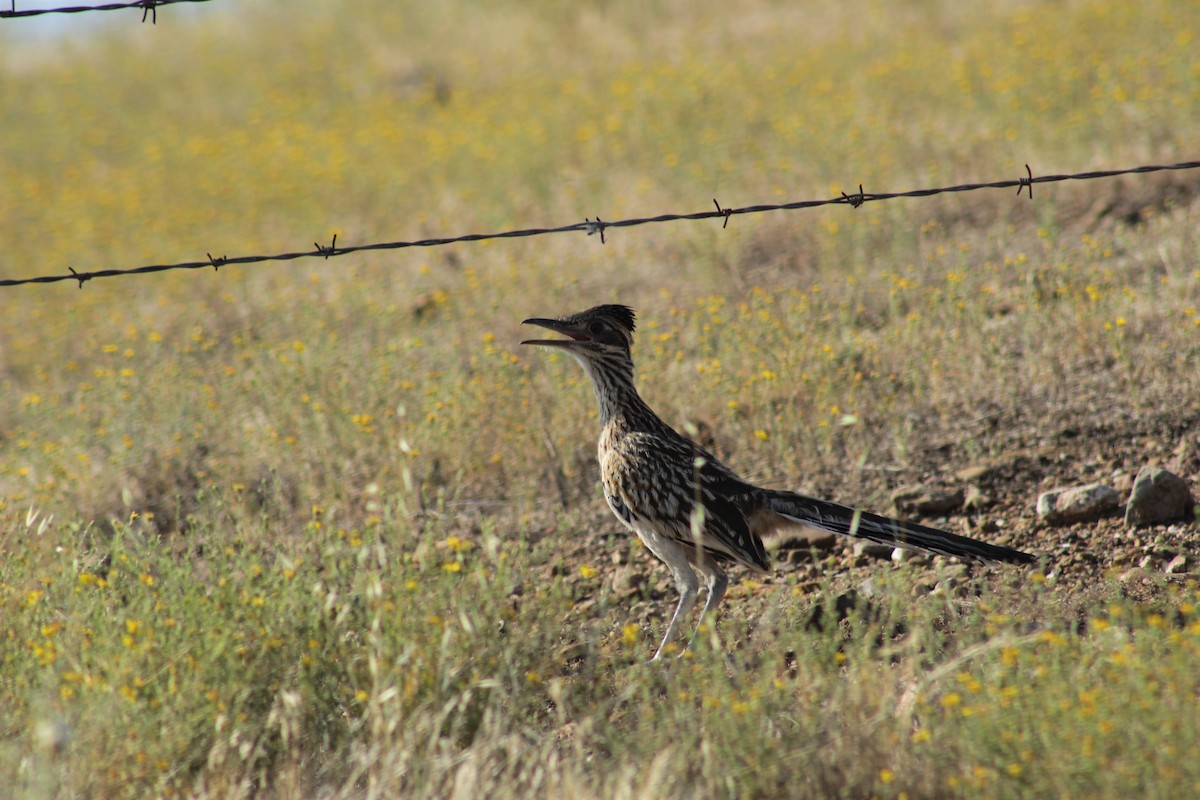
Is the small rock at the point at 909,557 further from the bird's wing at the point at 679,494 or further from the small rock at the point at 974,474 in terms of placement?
the bird's wing at the point at 679,494

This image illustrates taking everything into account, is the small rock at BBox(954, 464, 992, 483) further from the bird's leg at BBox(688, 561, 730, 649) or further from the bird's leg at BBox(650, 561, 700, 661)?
the bird's leg at BBox(650, 561, 700, 661)

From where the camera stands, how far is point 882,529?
499 centimetres

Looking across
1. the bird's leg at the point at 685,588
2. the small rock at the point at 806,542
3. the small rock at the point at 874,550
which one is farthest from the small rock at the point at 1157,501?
the bird's leg at the point at 685,588

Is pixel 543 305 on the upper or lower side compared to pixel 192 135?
lower

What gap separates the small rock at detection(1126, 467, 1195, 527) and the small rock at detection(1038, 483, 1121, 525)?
17cm

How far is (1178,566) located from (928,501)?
129 cm

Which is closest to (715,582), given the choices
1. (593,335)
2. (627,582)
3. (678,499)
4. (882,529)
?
(678,499)

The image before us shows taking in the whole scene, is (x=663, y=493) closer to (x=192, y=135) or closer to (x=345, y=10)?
(x=192, y=135)

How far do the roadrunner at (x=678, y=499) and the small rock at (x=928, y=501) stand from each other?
48.4 inches

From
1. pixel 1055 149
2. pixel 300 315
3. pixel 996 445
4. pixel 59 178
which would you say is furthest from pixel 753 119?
pixel 59 178

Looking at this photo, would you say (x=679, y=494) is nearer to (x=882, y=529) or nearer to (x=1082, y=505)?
(x=882, y=529)

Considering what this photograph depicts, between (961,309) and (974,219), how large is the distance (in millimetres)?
2565

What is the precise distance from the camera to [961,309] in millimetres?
8031

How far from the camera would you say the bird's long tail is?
4.74 m
